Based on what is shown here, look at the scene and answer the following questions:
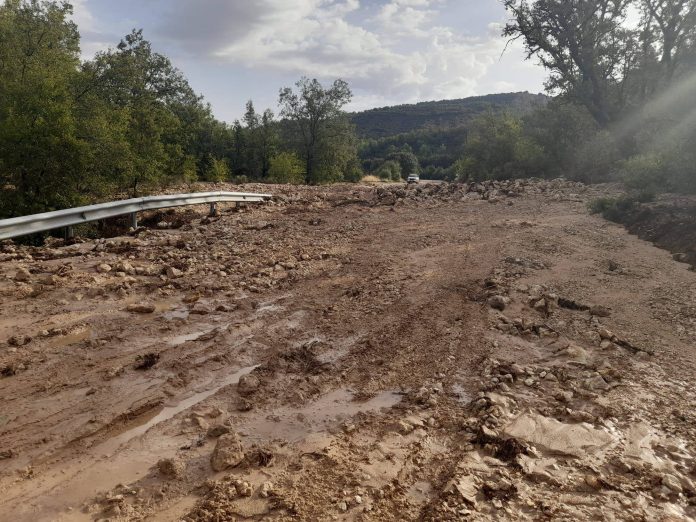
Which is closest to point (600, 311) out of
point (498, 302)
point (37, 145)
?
point (498, 302)

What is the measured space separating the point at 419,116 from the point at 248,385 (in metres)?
114

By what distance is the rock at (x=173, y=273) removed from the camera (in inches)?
239

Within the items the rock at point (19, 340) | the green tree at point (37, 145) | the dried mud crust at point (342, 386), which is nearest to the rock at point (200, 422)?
the dried mud crust at point (342, 386)

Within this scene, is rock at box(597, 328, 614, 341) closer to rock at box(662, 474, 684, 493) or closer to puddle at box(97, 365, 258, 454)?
rock at box(662, 474, 684, 493)

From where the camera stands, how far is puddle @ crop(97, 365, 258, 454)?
2.90m

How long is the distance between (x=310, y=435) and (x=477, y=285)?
3658mm

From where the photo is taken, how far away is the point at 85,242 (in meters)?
7.53

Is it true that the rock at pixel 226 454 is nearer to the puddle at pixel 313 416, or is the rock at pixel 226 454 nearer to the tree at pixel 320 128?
the puddle at pixel 313 416

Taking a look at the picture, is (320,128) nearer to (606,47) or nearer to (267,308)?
(606,47)

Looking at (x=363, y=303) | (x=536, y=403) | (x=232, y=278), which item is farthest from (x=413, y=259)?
(x=536, y=403)

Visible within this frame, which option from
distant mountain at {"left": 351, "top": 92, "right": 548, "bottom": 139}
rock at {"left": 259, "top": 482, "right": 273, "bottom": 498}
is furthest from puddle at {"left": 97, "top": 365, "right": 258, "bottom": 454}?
distant mountain at {"left": 351, "top": 92, "right": 548, "bottom": 139}

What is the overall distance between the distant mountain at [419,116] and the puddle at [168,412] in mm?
99250

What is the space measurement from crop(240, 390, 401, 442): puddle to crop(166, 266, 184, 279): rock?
11.0 feet

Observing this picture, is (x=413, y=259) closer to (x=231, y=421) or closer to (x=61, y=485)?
(x=231, y=421)
